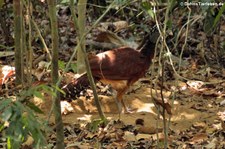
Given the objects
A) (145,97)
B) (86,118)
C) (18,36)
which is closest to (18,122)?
(18,36)

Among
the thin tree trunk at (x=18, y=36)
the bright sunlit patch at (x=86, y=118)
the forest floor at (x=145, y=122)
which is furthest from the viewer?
the bright sunlit patch at (x=86, y=118)

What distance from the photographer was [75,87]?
435 centimetres

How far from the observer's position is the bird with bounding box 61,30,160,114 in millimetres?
4383

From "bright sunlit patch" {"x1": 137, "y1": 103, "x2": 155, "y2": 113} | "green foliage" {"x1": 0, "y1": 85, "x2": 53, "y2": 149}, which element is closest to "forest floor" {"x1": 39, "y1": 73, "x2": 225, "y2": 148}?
"bright sunlit patch" {"x1": 137, "y1": 103, "x2": 155, "y2": 113}

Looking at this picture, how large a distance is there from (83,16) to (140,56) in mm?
671

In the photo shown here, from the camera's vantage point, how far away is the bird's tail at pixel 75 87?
4324 mm

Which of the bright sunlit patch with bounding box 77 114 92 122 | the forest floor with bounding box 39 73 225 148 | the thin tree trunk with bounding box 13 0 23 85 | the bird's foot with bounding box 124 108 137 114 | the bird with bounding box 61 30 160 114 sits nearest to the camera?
the forest floor with bounding box 39 73 225 148

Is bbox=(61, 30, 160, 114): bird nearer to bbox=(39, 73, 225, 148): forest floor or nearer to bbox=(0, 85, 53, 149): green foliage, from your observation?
bbox=(39, 73, 225, 148): forest floor

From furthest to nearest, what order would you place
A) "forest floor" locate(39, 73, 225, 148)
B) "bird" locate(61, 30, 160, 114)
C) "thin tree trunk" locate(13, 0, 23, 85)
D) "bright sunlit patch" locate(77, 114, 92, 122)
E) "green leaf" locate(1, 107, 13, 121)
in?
"bird" locate(61, 30, 160, 114)
"bright sunlit patch" locate(77, 114, 92, 122)
"thin tree trunk" locate(13, 0, 23, 85)
"forest floor" locate(39, 73, 225, 148)
"green leaf" locate(1, 107, 13, 121)

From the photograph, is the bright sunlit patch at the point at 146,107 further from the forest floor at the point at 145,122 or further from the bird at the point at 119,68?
the bird at the point at 119,68

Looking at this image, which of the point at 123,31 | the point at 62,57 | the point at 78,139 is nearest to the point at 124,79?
the point at 78,139

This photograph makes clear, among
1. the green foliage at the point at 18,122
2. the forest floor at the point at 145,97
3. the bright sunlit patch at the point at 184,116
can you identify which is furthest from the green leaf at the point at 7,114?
the bright sunlit patch at the point at 184,116

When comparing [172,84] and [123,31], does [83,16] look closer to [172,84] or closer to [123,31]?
[172,84]

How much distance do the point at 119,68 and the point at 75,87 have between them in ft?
1.51
